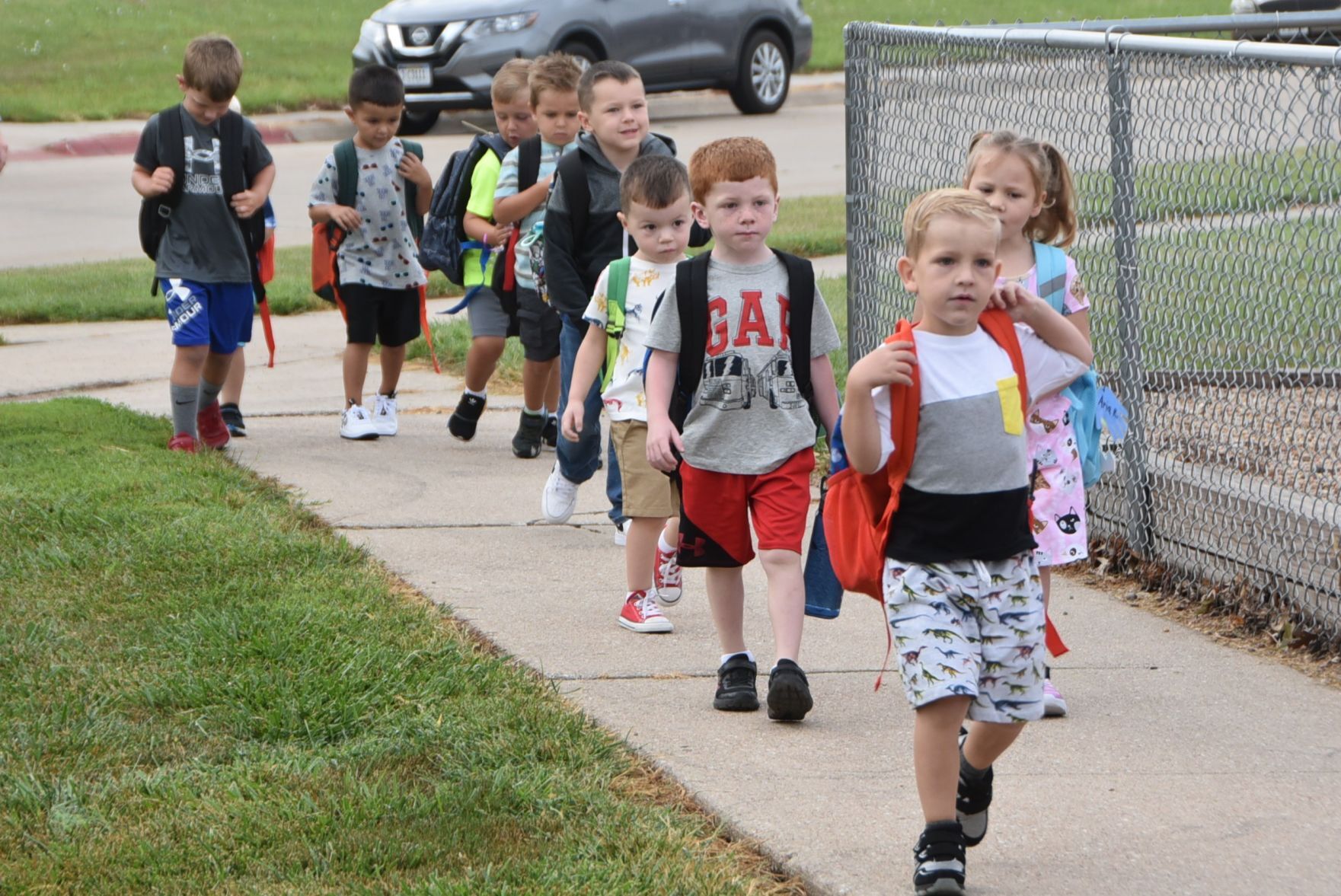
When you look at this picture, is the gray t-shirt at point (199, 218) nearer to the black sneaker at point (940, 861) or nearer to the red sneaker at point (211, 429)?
the red sneaker at point (211, 429)

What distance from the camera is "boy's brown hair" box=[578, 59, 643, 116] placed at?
5.58 metres

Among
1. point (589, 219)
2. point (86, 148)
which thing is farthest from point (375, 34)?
point (589, 219)

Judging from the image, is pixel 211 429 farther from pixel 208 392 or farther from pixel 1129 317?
pixel 1129 317

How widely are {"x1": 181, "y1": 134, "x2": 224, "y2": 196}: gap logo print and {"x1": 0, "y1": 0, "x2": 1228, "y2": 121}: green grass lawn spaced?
43.4 ft

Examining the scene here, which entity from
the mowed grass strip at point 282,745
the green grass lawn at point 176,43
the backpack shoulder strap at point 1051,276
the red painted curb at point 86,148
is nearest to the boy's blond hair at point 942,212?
the backpack shoulder strap at point 1051,276

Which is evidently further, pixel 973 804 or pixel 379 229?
pixel 379 229

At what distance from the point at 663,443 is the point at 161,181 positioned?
11.0ft

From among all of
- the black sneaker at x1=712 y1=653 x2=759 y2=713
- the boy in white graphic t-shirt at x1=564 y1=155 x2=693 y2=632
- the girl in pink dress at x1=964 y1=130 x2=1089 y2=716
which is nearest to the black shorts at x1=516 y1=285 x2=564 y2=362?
the boy in white graphic t-shirt at x1=564 y1=155 x2=693 y2=632

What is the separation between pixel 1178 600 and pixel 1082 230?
1653 millimetres

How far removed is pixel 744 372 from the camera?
425 centimetres

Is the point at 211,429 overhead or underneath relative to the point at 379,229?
underneath

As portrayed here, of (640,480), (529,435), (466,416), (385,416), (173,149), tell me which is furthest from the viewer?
(385,416)

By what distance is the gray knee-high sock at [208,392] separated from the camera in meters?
7.16

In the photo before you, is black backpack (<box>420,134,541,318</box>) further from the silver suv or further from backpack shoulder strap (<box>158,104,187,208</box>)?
→ the silver suv
